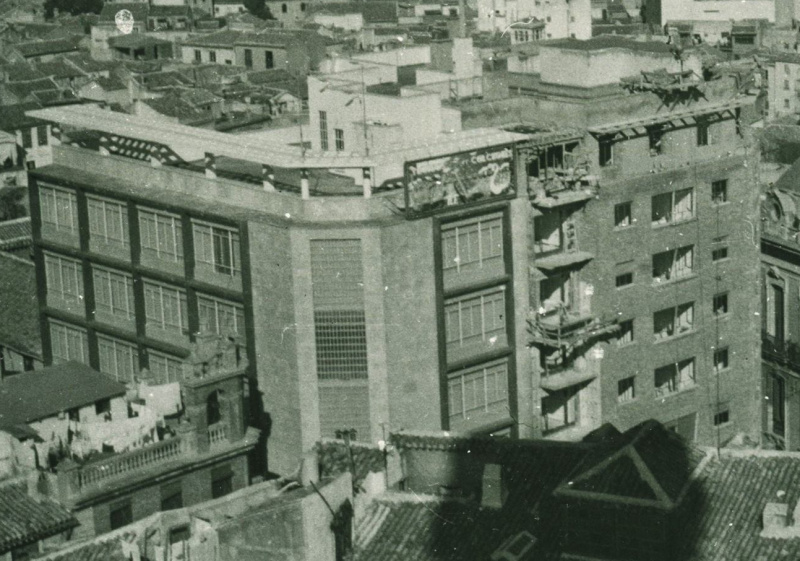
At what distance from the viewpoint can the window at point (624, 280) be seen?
69000mm

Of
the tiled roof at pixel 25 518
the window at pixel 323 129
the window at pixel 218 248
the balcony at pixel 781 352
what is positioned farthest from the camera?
the balcony at pixel 781 352

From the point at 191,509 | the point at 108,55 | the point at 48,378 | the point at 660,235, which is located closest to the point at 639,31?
the point at 108,55

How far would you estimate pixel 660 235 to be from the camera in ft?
229

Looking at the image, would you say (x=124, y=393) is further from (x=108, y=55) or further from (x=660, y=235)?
(x=108, y=55)

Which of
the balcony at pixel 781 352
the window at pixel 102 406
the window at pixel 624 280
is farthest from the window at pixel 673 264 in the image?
the window at pixel 102 406

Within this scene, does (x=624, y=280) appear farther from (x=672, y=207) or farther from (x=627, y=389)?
(x=627, y=389)

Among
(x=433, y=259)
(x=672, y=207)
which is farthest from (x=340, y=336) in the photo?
(x=672, y=207)

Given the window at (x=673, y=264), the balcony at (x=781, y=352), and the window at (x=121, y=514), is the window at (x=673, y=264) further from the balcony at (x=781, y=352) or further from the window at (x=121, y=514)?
the window at (x=121, y=514)

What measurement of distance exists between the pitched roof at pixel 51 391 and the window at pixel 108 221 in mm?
6636

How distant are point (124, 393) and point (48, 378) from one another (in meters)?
2.94

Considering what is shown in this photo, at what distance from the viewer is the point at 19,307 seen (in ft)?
274

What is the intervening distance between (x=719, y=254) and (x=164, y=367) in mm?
21858

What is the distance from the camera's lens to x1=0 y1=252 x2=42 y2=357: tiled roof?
79.7 metres

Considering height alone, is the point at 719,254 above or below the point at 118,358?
above
